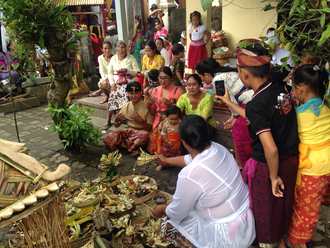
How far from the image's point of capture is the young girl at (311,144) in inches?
84.0

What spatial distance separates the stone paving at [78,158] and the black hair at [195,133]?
5.40ft

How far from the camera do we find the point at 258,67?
2150 millimetres

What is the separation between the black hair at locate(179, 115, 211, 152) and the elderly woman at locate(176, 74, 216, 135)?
215cm

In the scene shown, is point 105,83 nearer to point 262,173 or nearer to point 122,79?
point 122,79

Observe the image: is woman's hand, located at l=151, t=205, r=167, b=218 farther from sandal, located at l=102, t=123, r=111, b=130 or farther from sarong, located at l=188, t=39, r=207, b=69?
sarong, located at l=188, t=39, r=207, b=69

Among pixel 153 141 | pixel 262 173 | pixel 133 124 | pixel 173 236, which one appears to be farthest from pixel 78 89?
pixel 262 173

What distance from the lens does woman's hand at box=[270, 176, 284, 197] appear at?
83.5 inches

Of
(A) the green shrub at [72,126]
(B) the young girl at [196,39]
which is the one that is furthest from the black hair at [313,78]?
(B) the young girl at [196,39]

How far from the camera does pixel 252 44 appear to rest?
7.07 ft

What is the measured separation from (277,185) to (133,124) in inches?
128

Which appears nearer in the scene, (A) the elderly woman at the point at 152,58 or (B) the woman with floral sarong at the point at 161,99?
(B) the woman with floral sarong at the point at 161,99

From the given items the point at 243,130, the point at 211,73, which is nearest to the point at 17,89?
the point at 211,73

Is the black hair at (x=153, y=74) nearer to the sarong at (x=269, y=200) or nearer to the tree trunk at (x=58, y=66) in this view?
the tree trunk at (x=58, y=66)

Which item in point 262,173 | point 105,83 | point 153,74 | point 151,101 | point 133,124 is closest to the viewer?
point 262,173
